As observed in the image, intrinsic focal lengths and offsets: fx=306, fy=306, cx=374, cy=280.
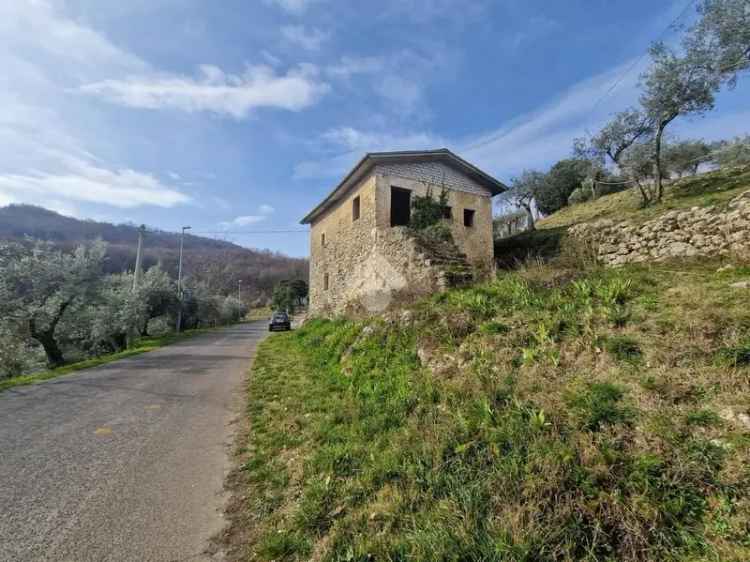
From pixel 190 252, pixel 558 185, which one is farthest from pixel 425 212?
pixel 190 252

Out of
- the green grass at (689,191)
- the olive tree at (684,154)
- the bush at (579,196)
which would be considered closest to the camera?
the green grass at (689,191)

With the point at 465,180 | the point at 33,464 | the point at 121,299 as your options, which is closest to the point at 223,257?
the point at 121,299

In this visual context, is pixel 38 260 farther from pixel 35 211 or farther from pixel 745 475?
pixel 35 211

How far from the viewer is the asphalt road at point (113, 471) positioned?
7.79ft

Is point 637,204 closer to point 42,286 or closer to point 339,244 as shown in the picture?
point 339,244

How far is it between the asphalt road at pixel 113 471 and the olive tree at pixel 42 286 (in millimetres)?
8068

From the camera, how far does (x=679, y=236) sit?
7.06 m

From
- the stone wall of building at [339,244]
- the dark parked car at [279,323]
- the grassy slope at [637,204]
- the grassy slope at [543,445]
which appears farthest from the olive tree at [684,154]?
the dark parked car at [279,323]

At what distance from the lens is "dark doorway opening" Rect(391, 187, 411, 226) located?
44.9 ft

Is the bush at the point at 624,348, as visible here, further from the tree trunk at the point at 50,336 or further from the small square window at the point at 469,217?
the tree trunk at the point at 50,336

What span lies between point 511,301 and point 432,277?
2.72m

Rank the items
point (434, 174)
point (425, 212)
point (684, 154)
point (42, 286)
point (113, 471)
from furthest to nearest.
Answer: point (684, 154), point (434, 174), point (425, 212), point (42, 286), point (113, 471)

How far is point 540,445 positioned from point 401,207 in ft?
42.8

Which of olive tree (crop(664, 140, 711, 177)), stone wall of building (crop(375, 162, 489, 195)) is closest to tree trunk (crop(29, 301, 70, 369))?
stone wall of building (crop(375, 162, 489, 195))
